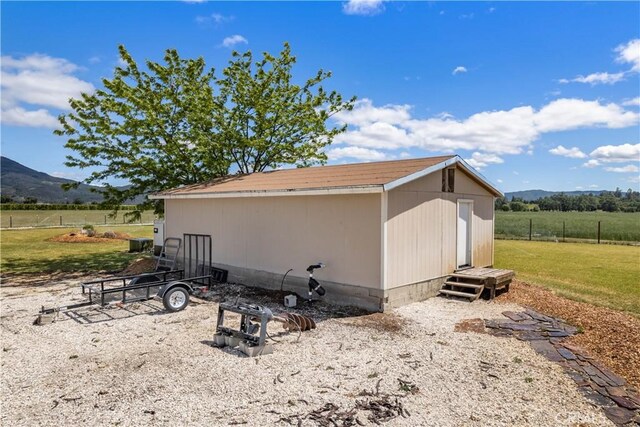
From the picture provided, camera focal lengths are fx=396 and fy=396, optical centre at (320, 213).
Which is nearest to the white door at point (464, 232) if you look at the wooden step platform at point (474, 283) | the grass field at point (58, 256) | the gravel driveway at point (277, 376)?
the wooden step platform at point (474, 283)

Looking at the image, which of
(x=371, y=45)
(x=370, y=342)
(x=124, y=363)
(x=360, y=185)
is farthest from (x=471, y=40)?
(x=124, y=363)

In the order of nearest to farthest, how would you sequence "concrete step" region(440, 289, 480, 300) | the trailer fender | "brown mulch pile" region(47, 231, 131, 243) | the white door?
the trailer fender < "concrete step" region(440, 289, 480, 300) < the white door < "brown mulch pile" region(47, 231, 131, 243)

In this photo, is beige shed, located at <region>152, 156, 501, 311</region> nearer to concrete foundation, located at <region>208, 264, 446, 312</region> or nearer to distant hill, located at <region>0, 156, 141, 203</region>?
concrete foundation, located at <region>208, 264, 446, 312</region>

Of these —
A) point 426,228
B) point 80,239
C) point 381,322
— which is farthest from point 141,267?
point 80,239

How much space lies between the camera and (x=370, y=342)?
233 inches

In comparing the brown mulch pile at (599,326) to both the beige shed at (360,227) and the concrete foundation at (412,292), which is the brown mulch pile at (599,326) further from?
the beige shed at (360,227)

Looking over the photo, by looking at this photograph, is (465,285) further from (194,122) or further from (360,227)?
(194,122)

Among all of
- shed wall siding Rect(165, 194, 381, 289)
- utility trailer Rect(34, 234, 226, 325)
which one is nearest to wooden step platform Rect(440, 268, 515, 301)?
shed wall siding Rect(165, 194, 381, 289)

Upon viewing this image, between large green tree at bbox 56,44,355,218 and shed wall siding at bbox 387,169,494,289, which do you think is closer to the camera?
shed wall siding at bbox 387,169,494,289

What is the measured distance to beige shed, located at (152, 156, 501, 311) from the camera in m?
7.66

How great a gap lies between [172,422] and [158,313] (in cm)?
440

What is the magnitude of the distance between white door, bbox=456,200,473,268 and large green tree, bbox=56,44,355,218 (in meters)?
9.11

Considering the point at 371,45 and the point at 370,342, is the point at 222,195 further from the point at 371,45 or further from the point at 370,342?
the point at 371,45

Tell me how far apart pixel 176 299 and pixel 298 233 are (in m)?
2.89
